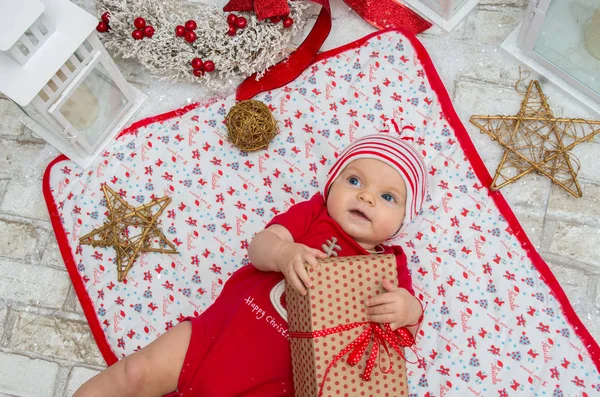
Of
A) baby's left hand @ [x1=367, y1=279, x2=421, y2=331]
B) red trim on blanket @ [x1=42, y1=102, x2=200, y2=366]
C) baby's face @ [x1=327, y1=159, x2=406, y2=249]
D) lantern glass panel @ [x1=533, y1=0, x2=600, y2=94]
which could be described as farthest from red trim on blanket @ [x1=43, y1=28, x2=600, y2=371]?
baby's left hand @ [x1=367, y1=279, x2=421, y2=331]

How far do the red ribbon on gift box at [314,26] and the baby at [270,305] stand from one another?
0.53m

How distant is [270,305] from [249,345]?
0.39ft

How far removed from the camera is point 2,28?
58.9 inches

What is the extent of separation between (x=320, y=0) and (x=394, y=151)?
67 centimetres

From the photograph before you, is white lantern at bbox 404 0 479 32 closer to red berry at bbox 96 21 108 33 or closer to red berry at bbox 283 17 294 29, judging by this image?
red berry at bbox 283 17 294 29

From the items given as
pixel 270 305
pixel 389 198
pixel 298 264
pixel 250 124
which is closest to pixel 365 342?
pixel 298 264

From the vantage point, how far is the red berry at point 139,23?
2.01 metres

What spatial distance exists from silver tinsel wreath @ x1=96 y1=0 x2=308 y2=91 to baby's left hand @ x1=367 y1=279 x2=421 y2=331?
992 mm

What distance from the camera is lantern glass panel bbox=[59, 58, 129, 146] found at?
1879 millimetres

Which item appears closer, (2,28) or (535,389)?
(2,28)

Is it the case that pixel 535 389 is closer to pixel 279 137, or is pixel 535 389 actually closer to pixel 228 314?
pixel 228 314

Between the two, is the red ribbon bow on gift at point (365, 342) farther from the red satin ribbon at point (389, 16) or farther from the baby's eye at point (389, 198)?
the red satin ribbon at point (389, 16)

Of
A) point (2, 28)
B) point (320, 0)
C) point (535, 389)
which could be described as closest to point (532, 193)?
point (535, 389)

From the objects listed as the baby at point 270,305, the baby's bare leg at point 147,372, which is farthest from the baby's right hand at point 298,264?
→ the baby's bare leg at point 147,372
